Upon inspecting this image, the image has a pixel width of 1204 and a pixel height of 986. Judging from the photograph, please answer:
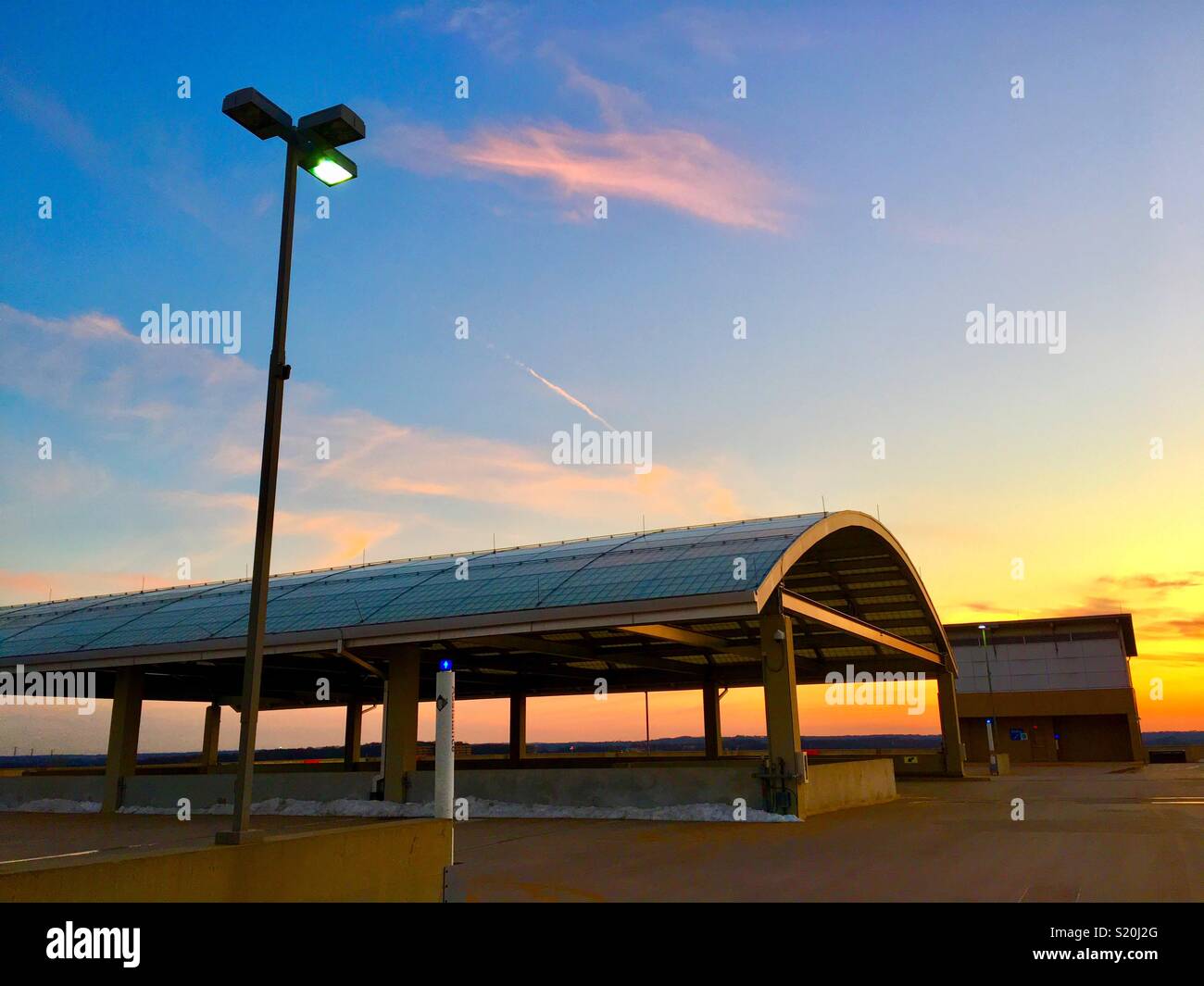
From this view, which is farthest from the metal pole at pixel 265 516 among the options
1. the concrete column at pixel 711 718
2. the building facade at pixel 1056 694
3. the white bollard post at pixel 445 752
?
the building facade at pixel 1056 694

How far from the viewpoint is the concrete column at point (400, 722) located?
1027 inches

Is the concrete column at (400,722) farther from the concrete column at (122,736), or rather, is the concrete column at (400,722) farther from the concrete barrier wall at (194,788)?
the concrete column at (122,736)

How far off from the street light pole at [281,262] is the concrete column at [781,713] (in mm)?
15009

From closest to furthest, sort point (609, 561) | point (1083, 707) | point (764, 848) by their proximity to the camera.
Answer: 1. point (764, 848)
2. point (609, 561)
3. point (1083, 707)

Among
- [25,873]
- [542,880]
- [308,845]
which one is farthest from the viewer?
[542,880]

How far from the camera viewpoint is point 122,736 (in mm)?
31531

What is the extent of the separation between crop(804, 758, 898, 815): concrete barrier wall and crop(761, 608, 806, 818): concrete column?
34.1 inches

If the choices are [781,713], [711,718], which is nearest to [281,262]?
[781,713]

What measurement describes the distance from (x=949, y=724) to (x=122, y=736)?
36.4 m

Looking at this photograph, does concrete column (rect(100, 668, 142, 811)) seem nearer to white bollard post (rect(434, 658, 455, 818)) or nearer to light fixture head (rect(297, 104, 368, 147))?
white bollard post (rect(434, 658, 455, 818))

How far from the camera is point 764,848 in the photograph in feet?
53.2

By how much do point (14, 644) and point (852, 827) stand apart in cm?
3090
